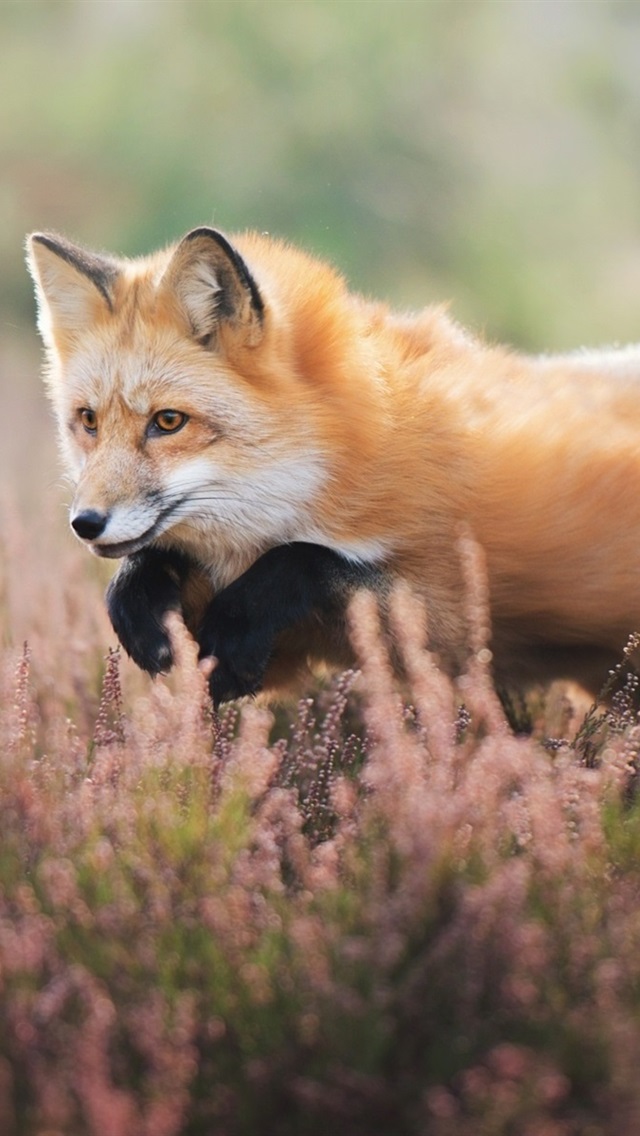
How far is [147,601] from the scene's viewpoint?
4242 mm

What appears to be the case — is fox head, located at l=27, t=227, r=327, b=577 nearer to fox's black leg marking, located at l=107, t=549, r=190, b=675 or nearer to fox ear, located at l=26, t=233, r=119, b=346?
fox ear, located at l=26, t=233, r=119, b=346

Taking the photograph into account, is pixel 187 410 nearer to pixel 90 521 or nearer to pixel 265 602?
pixel 90 521

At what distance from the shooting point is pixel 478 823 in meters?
2.90

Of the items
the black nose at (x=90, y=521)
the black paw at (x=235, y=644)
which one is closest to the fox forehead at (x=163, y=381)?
the black nose at (x=90, y=521)

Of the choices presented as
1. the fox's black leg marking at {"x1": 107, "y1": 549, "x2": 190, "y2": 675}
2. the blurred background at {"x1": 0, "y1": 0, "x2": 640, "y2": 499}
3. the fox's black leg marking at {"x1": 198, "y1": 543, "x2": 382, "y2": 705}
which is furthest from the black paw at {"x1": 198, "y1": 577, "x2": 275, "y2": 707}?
the blurred background at {"x1": 0, "y1": 0, "x2": 640, "y2": 499}

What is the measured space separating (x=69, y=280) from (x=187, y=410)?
716mm

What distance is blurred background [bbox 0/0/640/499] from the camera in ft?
64.2

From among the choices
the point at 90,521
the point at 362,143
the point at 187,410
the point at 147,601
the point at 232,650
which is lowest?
the point at 232,650

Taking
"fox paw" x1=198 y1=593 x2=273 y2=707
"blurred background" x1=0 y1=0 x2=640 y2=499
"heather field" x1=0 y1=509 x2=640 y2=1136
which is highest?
"blurred background" x1=0 y1=0 x2=640 y2=499

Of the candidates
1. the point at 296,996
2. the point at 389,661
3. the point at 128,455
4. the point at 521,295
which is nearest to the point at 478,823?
the point at 296,996

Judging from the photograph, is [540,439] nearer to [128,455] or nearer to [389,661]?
[389,661]

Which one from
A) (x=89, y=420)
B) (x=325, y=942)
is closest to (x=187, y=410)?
(x=89, y=420)

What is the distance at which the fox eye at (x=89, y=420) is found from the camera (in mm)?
4027

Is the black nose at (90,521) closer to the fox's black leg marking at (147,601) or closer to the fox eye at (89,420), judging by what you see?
the fox eye at (89,420)
